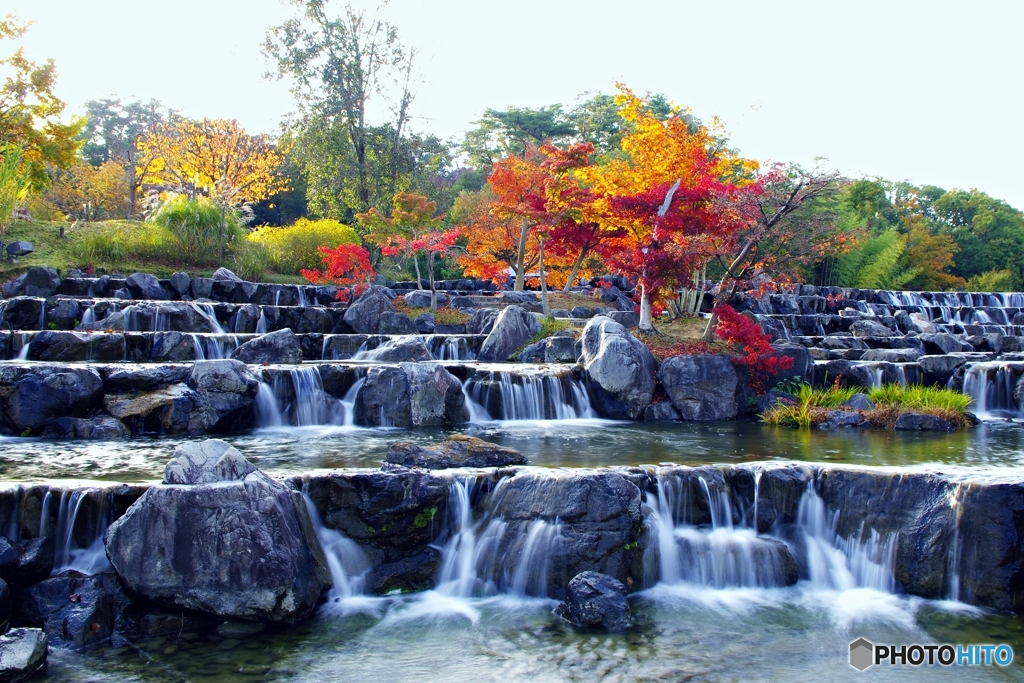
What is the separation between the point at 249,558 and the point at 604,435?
6.96 m

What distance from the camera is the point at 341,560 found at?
685 centimetres

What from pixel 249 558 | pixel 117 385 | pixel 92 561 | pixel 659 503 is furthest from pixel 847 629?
pixel 117 385

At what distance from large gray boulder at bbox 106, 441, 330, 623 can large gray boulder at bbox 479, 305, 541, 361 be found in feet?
37.1

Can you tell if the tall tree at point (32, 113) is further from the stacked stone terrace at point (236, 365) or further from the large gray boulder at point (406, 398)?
the large gray boulder at point (406, 398)

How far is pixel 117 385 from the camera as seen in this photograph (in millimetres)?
11438

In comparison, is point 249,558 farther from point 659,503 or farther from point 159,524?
point 659,503

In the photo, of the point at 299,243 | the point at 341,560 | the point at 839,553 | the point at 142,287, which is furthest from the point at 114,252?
the point at 839,553

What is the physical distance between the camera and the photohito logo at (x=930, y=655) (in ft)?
17.9

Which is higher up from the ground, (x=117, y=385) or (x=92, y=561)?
(x=117, y=385)

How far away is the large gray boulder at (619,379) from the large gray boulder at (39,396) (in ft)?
28.7

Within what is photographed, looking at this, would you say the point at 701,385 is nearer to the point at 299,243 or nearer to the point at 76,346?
the point at 76,346

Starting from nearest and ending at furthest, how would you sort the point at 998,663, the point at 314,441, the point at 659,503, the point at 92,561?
the point at 998,663 → the point at 92,561 → the point at 659,503 → the point at 314,441

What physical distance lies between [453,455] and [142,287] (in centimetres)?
1506

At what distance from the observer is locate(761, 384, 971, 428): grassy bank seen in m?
13.4
